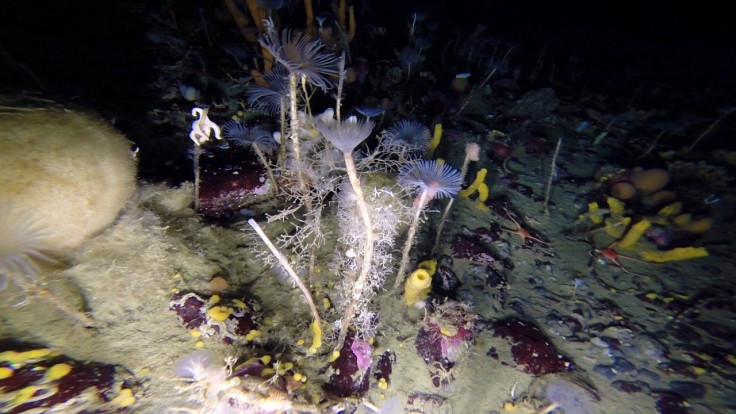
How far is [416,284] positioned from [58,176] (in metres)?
2.81

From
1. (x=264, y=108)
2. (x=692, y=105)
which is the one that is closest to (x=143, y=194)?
(x=264, y=108)

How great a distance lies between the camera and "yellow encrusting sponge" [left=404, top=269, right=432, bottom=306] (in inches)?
107

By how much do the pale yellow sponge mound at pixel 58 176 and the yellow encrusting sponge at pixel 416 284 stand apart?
2.58 metres

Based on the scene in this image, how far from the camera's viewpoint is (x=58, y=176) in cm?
217

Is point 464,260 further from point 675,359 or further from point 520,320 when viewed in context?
point 675,359

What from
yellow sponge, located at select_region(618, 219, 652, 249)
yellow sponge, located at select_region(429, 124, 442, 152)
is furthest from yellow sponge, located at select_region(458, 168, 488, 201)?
yellow sponge, located at select_region(618, 219, 652, 249)

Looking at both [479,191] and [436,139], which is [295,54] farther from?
[479,191]

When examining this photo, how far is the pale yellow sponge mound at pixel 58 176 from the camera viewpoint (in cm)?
201

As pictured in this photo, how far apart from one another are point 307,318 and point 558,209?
4.31m

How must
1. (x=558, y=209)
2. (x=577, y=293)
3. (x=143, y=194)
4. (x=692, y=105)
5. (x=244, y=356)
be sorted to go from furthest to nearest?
(x=692, y=105) < (x=558, y=209) < (x=577, y=293) < (x=143, y=194) < (x=244, y=356)

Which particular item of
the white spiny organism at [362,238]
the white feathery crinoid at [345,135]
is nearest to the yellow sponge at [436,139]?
the white spiny organism at [362,238]

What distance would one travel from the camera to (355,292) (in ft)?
8.46

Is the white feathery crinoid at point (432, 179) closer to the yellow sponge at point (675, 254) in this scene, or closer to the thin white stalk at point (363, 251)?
the thin white stalk at point (363, 251)

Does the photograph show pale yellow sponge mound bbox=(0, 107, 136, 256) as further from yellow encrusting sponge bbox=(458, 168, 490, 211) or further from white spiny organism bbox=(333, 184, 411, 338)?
yellow encrusting sponge bbox=(458, 168, 490, 211)
